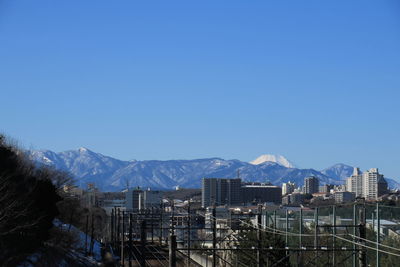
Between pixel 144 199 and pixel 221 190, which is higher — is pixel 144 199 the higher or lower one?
the lower one

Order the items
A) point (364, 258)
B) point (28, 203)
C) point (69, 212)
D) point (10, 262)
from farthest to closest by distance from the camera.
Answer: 1. point (69, 212)
2. point (28, 203)
3. point (10, 262)
4. point (364, 258)

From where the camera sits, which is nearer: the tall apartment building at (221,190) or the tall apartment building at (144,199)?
the tall apartment building at (144,199)

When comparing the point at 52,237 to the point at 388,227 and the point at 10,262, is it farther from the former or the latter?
the point at 388,227

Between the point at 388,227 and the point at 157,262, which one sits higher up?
the point at 388,227

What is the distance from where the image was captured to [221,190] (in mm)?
188125

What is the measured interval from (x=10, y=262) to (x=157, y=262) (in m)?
24.2

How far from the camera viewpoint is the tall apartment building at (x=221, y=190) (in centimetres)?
17925

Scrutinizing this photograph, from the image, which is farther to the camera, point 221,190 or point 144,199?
point 221,190

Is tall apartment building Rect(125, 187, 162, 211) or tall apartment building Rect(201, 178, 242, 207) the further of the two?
tall apartment building Rect(201, 178, 242, 207)

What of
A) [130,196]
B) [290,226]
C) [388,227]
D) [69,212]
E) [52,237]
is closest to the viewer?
[388,227]

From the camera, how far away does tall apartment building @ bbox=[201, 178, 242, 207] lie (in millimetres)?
179250

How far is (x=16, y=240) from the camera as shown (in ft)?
105

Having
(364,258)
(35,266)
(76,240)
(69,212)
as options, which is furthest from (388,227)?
(69,212)

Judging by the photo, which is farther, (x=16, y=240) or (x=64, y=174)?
(x=64, y=174)
